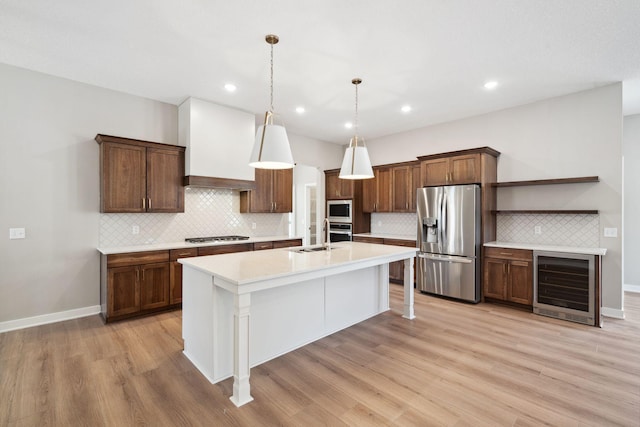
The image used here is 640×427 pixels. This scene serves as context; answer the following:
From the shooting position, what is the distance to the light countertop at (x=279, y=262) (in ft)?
7.38

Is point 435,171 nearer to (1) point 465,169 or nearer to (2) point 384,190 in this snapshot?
(1) point 465,169

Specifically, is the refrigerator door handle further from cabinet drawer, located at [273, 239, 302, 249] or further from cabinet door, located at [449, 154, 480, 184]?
cabinet drawer, located at [273, 239, 302, 249]

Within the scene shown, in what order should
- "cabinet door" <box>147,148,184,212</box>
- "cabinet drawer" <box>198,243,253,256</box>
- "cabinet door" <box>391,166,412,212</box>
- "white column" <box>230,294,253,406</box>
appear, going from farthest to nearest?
1. "cabinet door" <box>391,166,412,212</box>
2. "cabinet drawer" <box>198,243,253,256</box>
3. "cabinet door" <box>147,148,184,212</box>
4. "white column" <box>230,294,253,406</box>

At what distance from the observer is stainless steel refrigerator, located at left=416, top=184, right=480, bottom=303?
4414 millimetres

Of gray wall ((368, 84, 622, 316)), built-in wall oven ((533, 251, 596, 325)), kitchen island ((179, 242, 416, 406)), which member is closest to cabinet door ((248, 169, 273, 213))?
kitchen island ((179, 242, 416, 406))

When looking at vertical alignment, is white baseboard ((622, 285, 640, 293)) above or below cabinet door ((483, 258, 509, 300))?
below

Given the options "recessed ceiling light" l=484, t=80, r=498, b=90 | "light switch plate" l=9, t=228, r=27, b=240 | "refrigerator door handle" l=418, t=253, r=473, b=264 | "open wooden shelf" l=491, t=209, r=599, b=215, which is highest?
"recessed ceiling light" l=484, t=80, r=498, b=90

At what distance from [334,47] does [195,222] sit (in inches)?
128

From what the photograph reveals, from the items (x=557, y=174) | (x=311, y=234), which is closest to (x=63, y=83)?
(x=311, y=234)

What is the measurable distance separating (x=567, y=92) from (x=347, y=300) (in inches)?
159

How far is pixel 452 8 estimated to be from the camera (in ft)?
7.88

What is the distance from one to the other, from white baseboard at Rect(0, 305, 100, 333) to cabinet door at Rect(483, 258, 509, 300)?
535cm

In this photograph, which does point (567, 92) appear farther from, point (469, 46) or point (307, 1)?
point (307, 1)

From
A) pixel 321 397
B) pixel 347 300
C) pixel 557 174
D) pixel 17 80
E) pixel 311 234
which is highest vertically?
pixel 17 80
